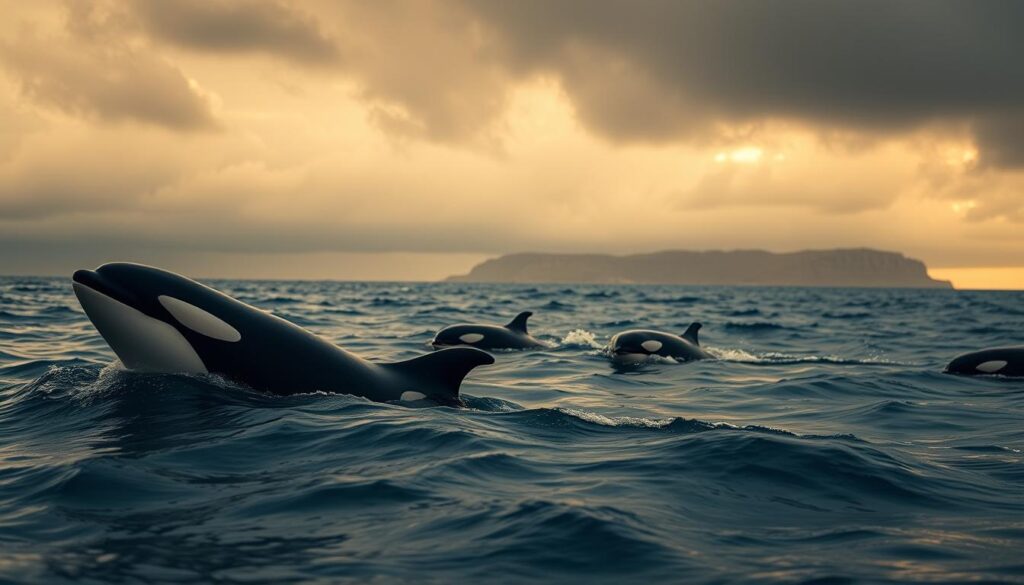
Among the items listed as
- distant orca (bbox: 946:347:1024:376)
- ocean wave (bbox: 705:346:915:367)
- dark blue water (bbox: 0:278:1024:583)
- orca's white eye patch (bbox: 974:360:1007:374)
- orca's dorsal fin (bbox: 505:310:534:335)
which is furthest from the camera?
orca's dorsal fin (bbox: 505:310:534:335)

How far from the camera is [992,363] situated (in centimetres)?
1563

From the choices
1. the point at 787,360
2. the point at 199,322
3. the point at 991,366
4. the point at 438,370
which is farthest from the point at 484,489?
the point at 787,360

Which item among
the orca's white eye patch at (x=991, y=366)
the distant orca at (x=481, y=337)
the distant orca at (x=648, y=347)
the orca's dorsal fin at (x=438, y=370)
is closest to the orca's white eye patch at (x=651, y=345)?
the distant orca at (x=648, y=347)

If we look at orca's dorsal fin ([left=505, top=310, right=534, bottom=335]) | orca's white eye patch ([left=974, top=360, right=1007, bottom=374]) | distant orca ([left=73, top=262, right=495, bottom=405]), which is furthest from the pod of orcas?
orca's white eye patch ([left=974, top=360, right=1007, bottom=374])

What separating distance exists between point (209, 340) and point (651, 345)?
34.9ft

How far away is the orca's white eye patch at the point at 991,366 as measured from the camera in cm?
1549

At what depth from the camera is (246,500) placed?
5426mm

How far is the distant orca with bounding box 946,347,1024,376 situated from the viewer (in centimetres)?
1536

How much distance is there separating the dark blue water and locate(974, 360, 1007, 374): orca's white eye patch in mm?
4318

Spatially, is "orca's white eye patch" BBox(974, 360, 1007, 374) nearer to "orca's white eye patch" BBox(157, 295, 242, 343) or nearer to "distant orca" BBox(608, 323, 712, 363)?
"distant orca" BBox(608, 323, 712, 363)

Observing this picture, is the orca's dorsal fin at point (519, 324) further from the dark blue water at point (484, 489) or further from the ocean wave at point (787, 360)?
the dark blue water at point (484, 489)

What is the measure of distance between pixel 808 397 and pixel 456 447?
24.8ft

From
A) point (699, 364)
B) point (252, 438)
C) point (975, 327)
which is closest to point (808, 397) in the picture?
point (699, 364)

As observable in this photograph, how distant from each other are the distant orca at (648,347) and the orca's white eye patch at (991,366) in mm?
5039
